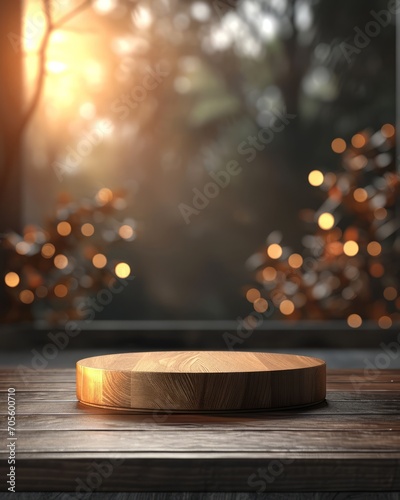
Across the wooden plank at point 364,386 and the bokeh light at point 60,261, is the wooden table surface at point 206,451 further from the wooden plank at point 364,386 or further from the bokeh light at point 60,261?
the bokeh light at point 60,261

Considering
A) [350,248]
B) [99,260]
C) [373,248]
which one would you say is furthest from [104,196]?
[373,248]

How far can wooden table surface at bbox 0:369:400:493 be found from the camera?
85 centimetres

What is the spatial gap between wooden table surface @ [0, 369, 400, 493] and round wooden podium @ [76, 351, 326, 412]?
0.07 ft

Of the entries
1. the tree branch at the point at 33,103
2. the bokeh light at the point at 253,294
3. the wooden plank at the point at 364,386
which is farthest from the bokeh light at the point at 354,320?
the wooden plank at the point at 364,386

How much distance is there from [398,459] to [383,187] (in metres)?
A: 3.37

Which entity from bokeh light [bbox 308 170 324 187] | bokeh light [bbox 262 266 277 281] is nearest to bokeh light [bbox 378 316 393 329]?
bokeh light [bbox 262 266 277 281]

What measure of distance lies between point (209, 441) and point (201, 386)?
0.18m

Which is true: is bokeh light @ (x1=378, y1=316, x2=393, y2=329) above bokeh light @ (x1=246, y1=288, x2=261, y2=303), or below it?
below

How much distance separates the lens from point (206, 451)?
891mm

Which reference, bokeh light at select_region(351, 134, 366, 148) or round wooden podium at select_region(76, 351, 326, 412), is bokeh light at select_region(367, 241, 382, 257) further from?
round wooden podium at select_region(76, 351, 326, 412)

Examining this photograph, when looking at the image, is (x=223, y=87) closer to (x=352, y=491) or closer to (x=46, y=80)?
(x=46, y=80)

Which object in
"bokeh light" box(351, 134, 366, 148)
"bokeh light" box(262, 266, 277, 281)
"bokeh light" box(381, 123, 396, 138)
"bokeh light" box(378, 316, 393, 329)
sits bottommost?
"bokeh light" box(378, 316, 393, 329)

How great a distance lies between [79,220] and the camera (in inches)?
162

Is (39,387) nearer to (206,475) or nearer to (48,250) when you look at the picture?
(206,475)
